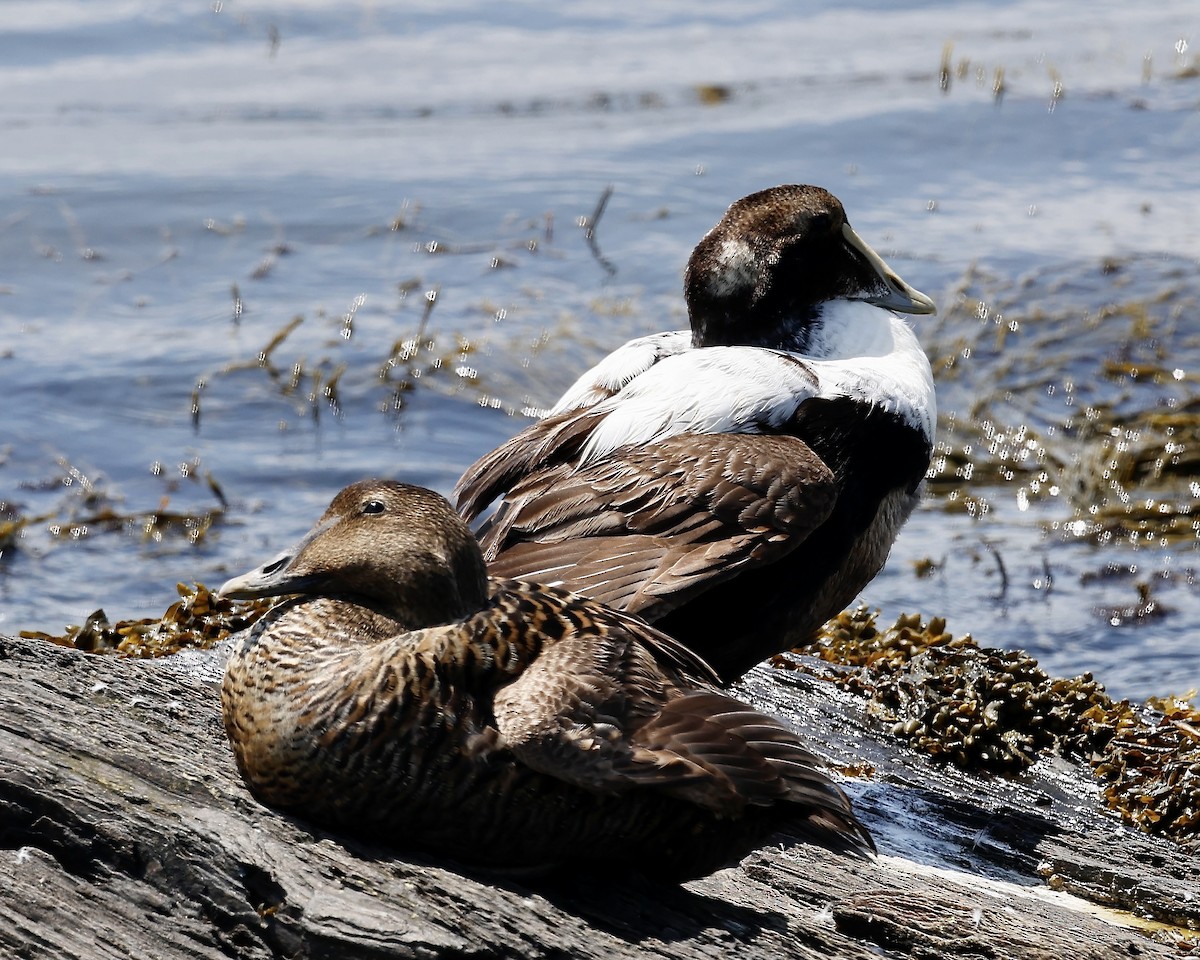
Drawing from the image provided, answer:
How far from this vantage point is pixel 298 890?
106 inches

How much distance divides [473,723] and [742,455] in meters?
1.63

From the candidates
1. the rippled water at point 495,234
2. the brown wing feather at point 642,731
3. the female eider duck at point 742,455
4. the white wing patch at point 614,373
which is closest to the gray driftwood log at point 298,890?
the brown wing feather at point 642,731

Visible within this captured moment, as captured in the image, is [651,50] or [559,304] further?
[651,50]

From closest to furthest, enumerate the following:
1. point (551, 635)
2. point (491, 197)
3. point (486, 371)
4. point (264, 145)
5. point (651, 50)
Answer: point (551, 635)
point (486, 371)
point (491, 197)
point (264, 145)
point (651, 50)

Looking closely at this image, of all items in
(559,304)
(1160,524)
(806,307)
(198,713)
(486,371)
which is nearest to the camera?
(198,713)

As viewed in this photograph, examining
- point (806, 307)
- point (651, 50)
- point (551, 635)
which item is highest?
point (651, 50)

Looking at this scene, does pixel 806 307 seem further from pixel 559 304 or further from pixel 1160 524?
pixel 559 304

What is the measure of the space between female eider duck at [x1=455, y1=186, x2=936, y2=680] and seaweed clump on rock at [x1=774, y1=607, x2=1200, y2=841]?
486 millimetres

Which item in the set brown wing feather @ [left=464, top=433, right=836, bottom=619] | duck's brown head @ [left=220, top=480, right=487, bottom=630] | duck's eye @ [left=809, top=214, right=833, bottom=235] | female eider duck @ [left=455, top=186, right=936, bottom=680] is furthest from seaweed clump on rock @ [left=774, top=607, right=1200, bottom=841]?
duck's brown head @ [left=220, top=480, right=487, bottom=630]

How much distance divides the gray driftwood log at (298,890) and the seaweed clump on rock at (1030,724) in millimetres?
490

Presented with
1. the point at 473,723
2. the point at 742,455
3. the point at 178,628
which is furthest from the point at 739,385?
the point at 473,723

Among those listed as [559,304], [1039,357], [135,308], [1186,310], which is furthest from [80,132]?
[1186,310]

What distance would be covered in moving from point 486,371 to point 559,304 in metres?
0.99

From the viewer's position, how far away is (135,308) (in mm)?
9438
